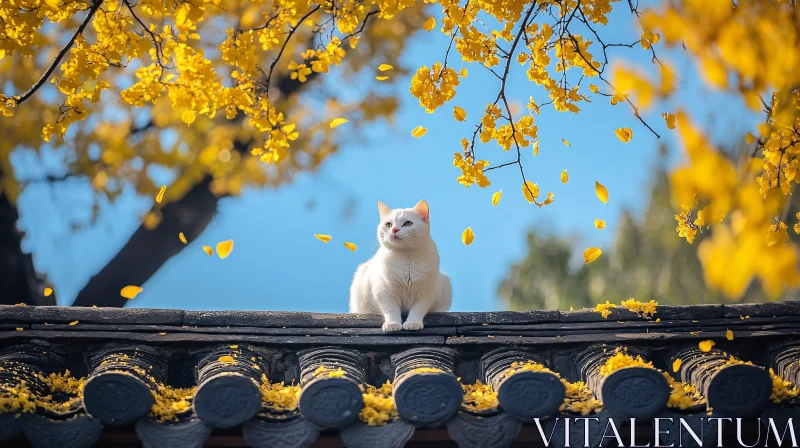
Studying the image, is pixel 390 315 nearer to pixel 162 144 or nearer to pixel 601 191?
pixel 601 191

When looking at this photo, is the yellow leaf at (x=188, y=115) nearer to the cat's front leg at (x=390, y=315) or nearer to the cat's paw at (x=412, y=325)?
the cat's front leg at (x=390, y=315)

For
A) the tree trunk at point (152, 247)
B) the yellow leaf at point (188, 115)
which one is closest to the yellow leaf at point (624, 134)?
the yellow leaf at point (188, 115)

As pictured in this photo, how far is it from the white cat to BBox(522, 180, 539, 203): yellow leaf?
2.29 feet

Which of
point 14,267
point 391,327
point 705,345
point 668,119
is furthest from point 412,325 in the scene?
point 14,267

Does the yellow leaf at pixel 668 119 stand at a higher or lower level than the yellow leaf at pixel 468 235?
higher

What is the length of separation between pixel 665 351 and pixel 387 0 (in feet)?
8.93

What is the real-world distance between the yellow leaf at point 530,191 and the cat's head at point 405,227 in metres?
0.69

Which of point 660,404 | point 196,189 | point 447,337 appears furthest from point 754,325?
point 196,189

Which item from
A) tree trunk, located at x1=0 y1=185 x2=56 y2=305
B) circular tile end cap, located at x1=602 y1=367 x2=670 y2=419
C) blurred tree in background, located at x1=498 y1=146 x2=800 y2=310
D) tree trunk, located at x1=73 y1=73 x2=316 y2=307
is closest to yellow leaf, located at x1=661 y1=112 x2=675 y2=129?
circular tile end cap, located at x1=602 y1=367 x2=670 y2=419

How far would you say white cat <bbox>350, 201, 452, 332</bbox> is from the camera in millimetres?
4445

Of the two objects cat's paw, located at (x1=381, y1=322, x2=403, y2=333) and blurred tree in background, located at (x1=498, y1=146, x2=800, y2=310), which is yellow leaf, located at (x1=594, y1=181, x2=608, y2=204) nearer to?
cat's paw, located at (x1=381, y1=322, x2=403, y2=333)

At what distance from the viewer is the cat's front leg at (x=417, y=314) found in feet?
13.6

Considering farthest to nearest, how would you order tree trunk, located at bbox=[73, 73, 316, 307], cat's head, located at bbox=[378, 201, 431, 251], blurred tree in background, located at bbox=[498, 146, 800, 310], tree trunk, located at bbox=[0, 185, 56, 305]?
1. blurred tree in background, located at bbox=[498, 146, 800, 310]
2. tree trunk, located at bbox=[73, 73, 316, 307]
3. tree trunk, located at bbox=[0, 185, 56, 305]
4. cat's head, located at bbox=[378, 201, 431, 251]

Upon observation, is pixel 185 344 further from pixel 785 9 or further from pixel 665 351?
pixel 785 9
